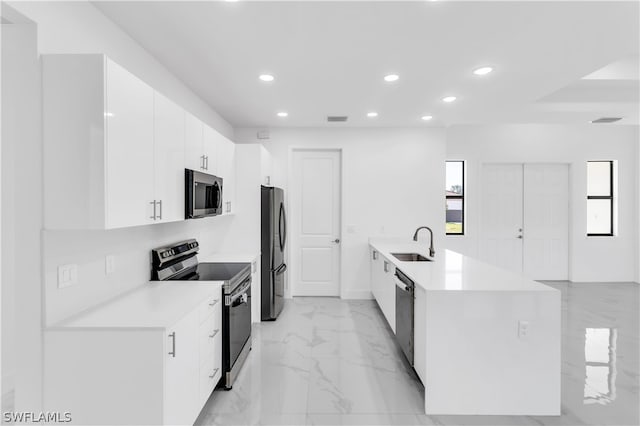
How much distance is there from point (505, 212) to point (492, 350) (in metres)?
4.65

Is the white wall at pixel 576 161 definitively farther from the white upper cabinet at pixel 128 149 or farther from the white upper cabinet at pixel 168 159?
the white upper cabinet at pixel 128 149

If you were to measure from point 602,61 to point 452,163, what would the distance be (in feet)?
11.2

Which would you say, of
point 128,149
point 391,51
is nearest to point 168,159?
point 128,149

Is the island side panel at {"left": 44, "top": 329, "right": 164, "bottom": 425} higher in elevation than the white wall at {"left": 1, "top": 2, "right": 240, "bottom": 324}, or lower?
lower

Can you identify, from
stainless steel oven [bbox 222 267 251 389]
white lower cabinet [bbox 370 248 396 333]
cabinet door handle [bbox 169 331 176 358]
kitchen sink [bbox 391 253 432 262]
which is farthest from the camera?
kitchen sink [bbox 391 253 432 262]

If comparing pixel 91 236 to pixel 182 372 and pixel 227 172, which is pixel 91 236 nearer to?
pixel 182 372

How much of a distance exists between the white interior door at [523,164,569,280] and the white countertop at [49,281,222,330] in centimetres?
599

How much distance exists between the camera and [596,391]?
8.71 feet

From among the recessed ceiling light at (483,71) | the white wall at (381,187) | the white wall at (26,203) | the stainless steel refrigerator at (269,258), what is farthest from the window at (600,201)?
the white wall at (26,203)

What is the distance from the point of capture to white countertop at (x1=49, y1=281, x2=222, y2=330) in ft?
5.69

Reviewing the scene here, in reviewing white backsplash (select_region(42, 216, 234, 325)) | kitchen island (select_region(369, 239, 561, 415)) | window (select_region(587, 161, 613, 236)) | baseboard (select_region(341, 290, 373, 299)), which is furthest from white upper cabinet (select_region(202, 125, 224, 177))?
window (select_region(587, 161, 613, 236))

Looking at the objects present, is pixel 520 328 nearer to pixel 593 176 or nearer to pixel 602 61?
pixel 602 61

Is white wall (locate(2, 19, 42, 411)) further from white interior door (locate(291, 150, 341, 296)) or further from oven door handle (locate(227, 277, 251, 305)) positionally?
white interior door (locate(291, 150, 341, 296))

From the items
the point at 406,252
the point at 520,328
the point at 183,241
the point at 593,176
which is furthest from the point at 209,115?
the point at 593,176
